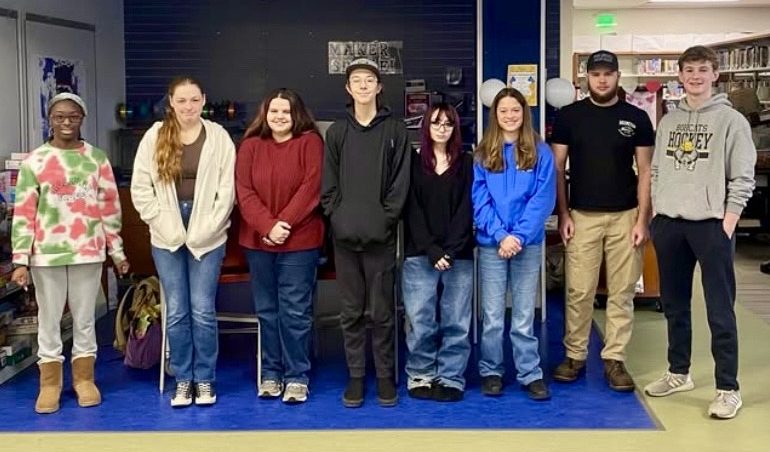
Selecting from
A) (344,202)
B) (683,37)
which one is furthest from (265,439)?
(683,37)

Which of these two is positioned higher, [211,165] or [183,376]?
[211,165]

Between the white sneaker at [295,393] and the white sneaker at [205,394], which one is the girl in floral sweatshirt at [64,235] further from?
the white sneaker at [295,393]

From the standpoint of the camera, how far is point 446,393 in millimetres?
4758

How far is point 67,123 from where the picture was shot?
15.1 ft

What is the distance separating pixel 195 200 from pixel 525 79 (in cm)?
282

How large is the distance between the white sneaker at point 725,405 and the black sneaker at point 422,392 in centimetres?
127

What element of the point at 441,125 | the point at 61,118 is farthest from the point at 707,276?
the point at 61,118

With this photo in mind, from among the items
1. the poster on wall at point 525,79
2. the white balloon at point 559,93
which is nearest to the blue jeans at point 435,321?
the white balloon at point 559,93

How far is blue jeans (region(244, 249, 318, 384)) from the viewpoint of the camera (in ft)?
15.3

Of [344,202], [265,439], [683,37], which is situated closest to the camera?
[265,439]

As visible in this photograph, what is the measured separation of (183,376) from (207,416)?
30 cm

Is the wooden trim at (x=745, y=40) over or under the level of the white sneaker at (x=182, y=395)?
over

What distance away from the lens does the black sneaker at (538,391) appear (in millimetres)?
4742

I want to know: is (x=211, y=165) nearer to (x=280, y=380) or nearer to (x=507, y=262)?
(x=280, y=380)
